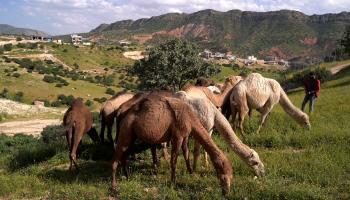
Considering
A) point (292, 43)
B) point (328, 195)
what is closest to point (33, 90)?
point (328, 195)

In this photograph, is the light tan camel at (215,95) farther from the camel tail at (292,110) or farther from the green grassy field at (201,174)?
the camel tail at (292,110)

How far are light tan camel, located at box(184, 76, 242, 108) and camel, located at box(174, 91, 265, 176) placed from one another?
3.81ft

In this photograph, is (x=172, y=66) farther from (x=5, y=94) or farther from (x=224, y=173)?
(x=224, y=173)

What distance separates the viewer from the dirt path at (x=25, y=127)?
92.8 ft

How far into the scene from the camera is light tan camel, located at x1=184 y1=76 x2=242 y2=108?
12587 millimetres

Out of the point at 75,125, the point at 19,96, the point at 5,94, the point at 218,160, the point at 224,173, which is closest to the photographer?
the point at 224,173

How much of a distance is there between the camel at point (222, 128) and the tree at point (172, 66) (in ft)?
86.6

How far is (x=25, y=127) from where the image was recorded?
31203mm

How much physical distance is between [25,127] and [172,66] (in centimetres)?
1310

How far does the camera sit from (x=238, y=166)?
10.7 metres

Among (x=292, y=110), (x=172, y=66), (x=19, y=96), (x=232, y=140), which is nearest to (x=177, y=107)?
(x=232, y=140)

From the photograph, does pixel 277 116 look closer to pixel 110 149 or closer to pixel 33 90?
pixel 110 149

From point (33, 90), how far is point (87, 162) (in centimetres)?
4531

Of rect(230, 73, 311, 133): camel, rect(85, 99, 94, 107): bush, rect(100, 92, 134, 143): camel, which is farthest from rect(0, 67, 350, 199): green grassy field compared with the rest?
rect(85, 99, 94, 107): bush
